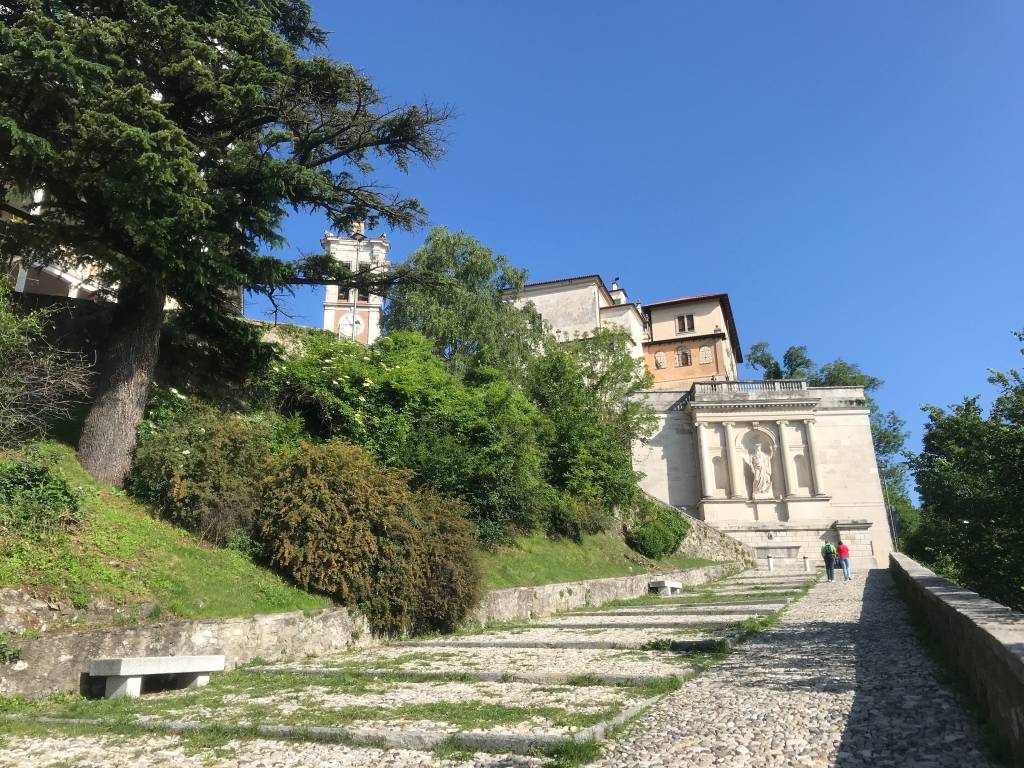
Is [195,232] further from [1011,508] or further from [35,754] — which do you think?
[1011,508]

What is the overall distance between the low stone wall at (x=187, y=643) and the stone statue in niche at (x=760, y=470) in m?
33.4

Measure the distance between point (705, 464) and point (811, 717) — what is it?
36108 millimetres

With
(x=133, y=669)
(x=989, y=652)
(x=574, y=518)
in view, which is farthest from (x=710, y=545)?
(x=133, y=669)

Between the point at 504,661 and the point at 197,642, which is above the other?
the point at 197,642

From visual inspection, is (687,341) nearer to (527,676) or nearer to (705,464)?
(705,464)

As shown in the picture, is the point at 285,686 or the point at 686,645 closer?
the point at 285,686

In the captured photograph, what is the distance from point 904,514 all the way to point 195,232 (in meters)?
67.7

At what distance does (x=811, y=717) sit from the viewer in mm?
5129

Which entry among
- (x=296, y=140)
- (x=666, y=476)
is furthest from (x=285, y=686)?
(x=666, y=476)

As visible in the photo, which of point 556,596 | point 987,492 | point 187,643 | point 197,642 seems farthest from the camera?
point 556,596

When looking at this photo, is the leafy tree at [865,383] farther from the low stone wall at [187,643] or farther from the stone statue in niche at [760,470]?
the low stone wall at [187,643]

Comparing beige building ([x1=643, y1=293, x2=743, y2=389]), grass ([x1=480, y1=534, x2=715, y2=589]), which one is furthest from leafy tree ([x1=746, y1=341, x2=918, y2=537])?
grass ([x1=480, y1=534, x2=715, y2=589])

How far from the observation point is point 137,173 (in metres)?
9.82

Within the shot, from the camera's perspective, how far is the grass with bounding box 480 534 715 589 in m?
15.9
